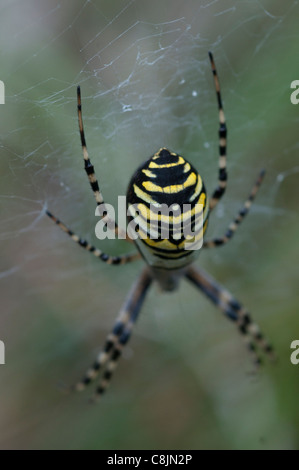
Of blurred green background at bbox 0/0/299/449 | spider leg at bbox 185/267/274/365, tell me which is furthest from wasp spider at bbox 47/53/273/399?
blurred green background at bbox 0/0/299/449

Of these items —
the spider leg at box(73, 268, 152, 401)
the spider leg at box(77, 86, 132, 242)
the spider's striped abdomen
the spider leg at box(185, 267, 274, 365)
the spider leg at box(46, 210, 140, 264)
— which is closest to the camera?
the spider's striped abdomen

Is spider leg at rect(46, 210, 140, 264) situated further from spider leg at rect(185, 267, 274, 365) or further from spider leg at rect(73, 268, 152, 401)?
spider leg at rect(185, 267, 274, 365)

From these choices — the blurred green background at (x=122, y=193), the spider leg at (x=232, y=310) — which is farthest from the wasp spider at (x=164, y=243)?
the blurred green background at (x=122, y=193)

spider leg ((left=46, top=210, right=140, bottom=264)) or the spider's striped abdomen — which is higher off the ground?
spider leg ((left=46, top=210, right=140, bottom=264))

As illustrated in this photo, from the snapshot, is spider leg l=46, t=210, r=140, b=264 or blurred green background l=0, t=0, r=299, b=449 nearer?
blurred green background l=0, t=0, r=299, b=449

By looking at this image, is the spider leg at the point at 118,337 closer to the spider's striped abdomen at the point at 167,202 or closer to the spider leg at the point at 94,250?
the spider leg at the point at 94,250

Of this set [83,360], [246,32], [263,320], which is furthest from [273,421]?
[246,32]
